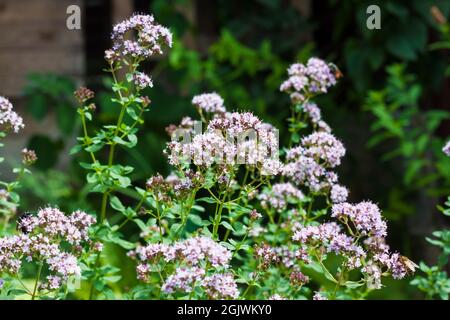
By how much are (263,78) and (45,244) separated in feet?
11.1

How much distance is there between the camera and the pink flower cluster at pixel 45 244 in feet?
5.37

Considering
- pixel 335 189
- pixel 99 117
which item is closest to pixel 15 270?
pixel 335 189

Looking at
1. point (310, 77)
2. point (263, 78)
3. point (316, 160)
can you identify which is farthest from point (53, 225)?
point (263, 78)

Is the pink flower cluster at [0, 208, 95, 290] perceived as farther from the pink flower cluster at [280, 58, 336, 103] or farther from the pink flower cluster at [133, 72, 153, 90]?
the pink flower cluster at [280, 58, 336, 103]

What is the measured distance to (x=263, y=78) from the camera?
4.91 m

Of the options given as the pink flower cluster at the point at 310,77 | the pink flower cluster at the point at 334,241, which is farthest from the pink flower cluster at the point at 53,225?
the pink flower cluster at the point at 310,77

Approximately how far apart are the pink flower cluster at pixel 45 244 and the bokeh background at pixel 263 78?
2582 millimetres

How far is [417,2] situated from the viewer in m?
4.40

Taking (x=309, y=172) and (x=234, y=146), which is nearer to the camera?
(x=234, y=146)

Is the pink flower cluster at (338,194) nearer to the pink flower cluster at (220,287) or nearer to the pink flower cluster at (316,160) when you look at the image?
the pink flower cluster at (316,160)

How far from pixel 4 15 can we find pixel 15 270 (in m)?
3.86

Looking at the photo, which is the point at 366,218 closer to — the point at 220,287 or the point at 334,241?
the point at 334,241

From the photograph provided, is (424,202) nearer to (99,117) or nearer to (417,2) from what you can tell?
(417,2)

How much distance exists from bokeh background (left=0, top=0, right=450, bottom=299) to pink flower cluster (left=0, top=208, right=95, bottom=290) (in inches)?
102
